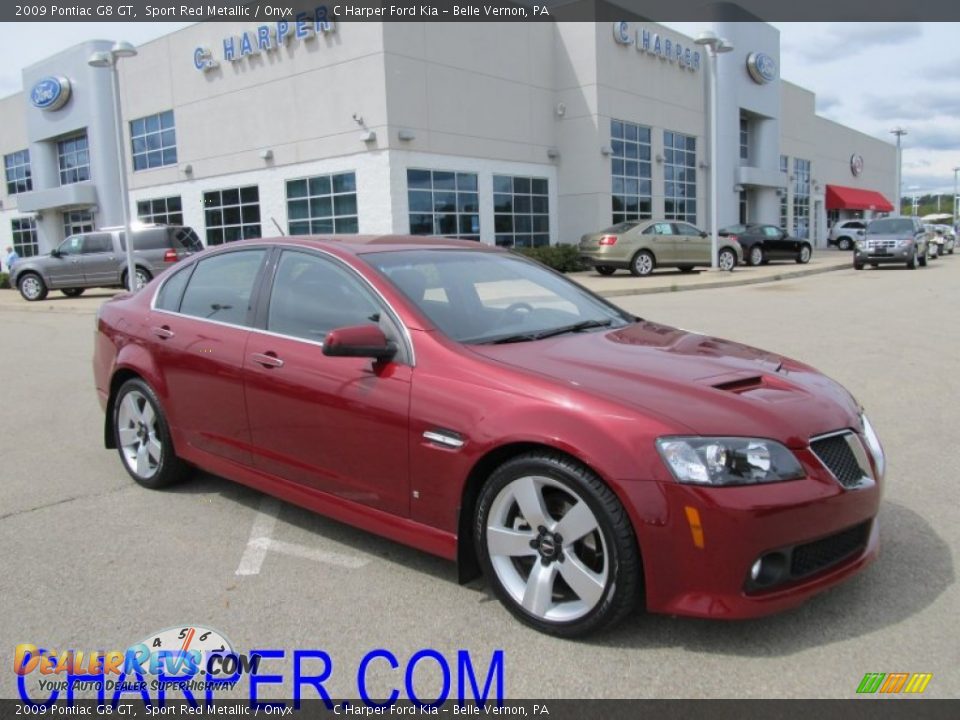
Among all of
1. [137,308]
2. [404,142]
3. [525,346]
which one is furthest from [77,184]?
[525,346]

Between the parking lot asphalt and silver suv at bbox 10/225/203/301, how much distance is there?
1551cm

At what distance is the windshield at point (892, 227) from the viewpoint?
26594 mm

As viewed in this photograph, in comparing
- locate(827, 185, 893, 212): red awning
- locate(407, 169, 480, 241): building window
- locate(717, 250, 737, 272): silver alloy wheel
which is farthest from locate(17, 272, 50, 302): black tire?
locate(827, 185, 893, 212): red awning

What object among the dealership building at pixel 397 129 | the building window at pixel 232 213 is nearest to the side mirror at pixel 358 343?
the dealership building at pixel 397 129

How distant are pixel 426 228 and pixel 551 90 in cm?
841

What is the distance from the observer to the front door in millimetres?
3555

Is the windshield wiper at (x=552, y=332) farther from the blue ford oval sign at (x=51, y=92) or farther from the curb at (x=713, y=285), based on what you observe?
the blue ford oval sign at (x=51, y=92)

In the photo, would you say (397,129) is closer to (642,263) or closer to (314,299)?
(642,263)

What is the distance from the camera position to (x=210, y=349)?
4453 millimetres

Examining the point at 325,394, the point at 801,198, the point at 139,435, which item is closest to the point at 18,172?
the point at 139,435

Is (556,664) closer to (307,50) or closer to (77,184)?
(307,50)

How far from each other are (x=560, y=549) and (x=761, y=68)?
136 feet

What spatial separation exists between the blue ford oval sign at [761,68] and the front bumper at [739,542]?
40.4 m

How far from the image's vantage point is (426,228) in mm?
25531
